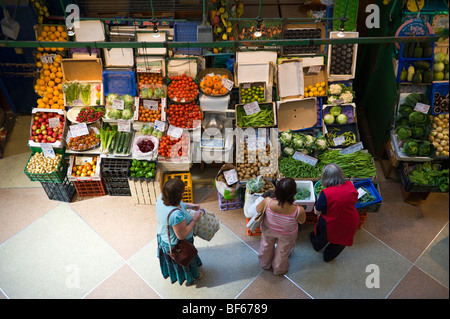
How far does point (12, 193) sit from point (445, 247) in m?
5.60

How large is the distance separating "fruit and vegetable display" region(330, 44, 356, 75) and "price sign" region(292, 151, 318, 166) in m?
1.41

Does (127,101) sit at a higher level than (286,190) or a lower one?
higher

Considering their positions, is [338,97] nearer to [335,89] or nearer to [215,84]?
[335,89]

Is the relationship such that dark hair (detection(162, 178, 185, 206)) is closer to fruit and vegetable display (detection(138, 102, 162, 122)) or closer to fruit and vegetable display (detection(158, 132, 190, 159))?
fruit and vegetable display (detection(158, 132, 190, 159))

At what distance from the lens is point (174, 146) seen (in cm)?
498

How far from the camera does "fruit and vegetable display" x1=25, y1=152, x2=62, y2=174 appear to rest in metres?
4.87

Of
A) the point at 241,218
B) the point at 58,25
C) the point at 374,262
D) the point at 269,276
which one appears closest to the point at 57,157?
the point at 58,25

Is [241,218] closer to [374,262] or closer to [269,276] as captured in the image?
[269,276]

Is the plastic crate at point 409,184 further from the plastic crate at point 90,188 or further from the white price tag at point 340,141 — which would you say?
the plastic crate at point 90,188

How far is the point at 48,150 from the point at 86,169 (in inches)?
23.6

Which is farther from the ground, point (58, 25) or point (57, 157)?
point (58, 25)

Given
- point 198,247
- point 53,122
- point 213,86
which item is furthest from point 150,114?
point 198,247
